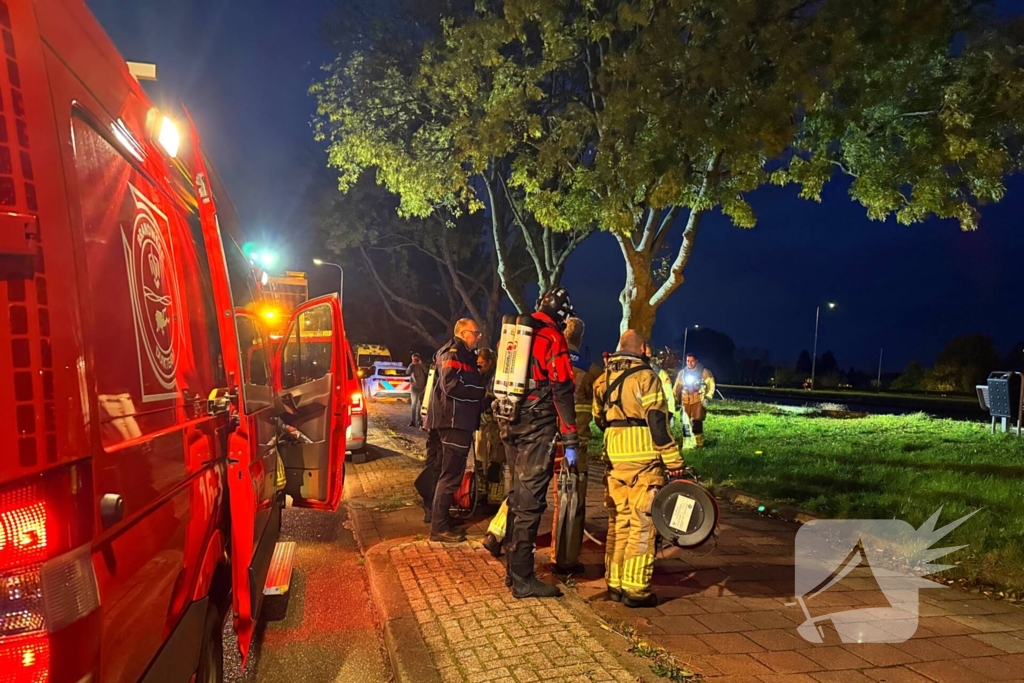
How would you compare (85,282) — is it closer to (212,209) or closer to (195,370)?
(195,370)

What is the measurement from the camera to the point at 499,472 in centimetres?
704

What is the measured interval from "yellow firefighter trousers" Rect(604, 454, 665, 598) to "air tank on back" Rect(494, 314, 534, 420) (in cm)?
80

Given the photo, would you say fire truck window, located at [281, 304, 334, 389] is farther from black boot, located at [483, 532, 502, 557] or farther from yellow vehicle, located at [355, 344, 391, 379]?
yellow vehicle, located at [355, 344, 391, 379]

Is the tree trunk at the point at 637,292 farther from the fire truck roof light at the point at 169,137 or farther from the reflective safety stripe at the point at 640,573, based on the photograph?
the fire truck roof light at the point at 169,137

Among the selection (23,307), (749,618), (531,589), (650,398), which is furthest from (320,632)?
(23,307)

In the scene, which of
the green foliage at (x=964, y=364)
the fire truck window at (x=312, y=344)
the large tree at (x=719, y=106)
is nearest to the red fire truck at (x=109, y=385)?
the fire truck window at (x=312, y=344)

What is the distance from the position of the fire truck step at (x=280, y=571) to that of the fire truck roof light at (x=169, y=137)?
253cm

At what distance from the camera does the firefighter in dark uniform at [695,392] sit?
39.3 ft

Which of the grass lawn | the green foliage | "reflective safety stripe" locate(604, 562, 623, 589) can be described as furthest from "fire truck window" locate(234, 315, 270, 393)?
the green foliage

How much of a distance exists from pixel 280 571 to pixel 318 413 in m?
1.08

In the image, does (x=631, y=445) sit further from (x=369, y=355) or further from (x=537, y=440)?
(x=369, y=355)

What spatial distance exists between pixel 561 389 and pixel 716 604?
1.82 m

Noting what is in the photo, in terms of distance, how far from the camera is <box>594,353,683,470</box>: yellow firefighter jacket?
14.8 ft

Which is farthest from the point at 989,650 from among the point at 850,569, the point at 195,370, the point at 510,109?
the point at 510,109
